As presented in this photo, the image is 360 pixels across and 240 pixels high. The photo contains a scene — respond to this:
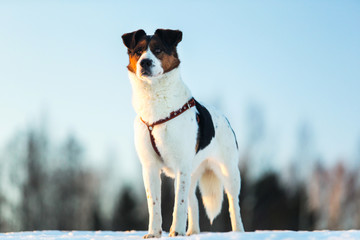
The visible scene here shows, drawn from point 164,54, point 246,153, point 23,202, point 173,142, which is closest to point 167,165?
point 173,142

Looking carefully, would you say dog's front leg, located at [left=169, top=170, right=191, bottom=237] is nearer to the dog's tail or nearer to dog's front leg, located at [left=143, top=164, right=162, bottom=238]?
dog's front leg, located at [left=143, top=164, right=162, bottom=238]

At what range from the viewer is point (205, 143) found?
7223mm

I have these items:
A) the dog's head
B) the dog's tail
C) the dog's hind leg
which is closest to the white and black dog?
the dog's head

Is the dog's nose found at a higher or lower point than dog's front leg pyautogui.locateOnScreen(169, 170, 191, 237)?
higher

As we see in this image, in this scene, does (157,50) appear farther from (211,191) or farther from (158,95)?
(211,191)

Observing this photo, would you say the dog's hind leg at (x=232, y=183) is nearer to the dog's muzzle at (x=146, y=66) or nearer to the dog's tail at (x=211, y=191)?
the dog's tail at (x=211, y=191)

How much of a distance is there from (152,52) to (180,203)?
2.10 meters

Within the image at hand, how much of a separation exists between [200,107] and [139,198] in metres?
20.7

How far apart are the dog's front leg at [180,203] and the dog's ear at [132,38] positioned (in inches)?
75.4

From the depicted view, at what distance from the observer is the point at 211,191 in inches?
337

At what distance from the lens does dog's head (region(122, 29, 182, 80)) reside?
20.4ft

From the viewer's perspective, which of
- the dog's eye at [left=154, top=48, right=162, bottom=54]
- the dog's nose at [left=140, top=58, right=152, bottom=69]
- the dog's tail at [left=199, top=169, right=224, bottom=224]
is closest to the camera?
the dog's nose at [left=140, top=58, right=152, bottom=69]

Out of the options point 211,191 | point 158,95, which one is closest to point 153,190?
point 158,95

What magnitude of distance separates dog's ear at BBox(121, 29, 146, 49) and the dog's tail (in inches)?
110
